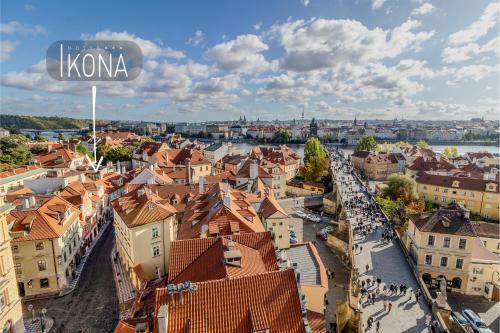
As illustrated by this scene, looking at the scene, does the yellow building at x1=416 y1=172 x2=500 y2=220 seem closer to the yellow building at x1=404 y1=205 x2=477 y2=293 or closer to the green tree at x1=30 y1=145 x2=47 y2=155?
the yellow building at x1=404 y1=205 x2=477 y2=293

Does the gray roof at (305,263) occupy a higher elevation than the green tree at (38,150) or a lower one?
lower

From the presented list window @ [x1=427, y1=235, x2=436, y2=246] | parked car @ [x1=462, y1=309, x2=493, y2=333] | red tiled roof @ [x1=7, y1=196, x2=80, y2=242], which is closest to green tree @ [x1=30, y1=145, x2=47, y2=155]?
red tiled roof @ [x1=7, y1=196, x2=80, y2=242]

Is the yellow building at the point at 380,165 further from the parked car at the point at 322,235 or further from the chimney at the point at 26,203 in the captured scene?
the chimney at the point at 26,203

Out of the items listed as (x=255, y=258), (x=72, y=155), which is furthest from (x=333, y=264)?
(x=72, y=155)

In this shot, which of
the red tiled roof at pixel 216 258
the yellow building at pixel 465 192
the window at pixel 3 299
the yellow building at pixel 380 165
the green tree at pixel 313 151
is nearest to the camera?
the red tiled roof at pixel 216 258

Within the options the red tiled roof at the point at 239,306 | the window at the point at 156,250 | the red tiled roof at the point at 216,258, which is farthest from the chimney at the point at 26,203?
the red tiled roof at the point at 239,306
